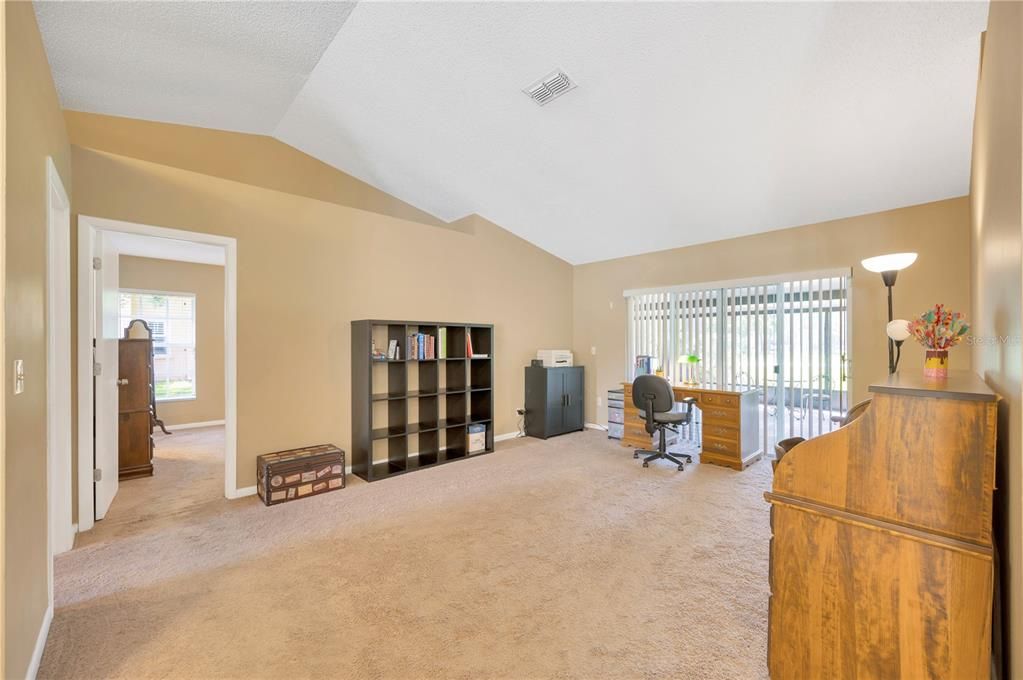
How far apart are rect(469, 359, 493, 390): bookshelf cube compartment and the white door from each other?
10.3 ft

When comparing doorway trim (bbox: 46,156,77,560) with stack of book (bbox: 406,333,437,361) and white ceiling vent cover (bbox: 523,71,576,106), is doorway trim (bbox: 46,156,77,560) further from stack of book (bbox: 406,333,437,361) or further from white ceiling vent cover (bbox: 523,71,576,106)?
white ceiling vent cover (bbox: 523,71,576,106)

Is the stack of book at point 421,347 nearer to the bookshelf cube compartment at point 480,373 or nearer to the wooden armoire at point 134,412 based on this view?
the bookshelf cube compartment at point 480,373

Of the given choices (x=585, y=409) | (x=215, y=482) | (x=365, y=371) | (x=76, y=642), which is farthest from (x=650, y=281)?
(x=76, y=642)

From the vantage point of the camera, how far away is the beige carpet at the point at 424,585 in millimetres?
1756

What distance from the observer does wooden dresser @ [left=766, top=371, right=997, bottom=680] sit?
125cm

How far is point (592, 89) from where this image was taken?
301 cm

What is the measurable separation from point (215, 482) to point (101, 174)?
2605 mm

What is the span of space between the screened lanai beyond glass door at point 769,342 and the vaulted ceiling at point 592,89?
30.7 inches

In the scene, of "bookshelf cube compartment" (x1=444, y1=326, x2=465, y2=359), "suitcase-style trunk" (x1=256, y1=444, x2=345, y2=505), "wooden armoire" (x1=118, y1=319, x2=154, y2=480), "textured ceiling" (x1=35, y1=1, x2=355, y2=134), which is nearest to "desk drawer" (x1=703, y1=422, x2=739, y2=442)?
"bookshelf cube compartment" (x1=444, y1=326, x2=465, y2=359)

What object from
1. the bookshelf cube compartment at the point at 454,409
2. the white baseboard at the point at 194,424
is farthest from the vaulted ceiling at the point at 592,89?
the white baseboard at the point at 194,424

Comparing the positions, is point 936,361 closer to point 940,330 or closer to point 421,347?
point 940,330

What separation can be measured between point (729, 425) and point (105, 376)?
5.34 metres

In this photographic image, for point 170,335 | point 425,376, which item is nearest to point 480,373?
point 425,376

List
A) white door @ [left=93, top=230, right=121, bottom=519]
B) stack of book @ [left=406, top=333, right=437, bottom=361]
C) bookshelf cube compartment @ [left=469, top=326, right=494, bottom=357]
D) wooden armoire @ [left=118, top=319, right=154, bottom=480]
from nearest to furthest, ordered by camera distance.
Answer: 1. white door @ [left=93, top=230, right=121, bottom=519]
2. wooden armoire @ [left=118, top=319, right=154, bottom=480]
3. stack of book @ [left=406, top=333, right=437, bottom=361]
4. bookshelf cube compartment @ [left=469, top=326, right=494, bottom=357]
